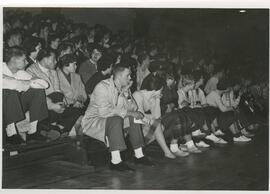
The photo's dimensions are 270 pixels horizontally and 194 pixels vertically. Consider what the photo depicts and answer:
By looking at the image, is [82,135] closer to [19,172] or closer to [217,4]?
[19,172]

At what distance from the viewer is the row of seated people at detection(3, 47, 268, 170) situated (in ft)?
16.3

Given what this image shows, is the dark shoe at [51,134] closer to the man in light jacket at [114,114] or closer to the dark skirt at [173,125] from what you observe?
the man in light jacket at [114,114]

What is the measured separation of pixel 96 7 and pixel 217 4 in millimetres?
1133

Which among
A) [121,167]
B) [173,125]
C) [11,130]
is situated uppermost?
[11,130]

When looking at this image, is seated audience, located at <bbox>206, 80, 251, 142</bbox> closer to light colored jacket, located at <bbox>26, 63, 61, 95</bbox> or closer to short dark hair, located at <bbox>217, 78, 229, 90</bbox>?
short dark hair, located at <bbox>217, 78, 229, 90</bbox>

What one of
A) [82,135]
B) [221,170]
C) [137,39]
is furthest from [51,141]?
[221,170]

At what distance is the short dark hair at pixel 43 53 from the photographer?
497 centimetres

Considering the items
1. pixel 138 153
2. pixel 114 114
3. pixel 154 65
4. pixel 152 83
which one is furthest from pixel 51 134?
pixel 154 65

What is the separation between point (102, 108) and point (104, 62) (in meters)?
0.43

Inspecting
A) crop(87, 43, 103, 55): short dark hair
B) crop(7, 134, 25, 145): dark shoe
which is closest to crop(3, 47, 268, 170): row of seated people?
crop(7, 134, 25, 145): dark shoe

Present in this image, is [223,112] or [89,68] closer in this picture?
[89,68]

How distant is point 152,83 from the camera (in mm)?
5047

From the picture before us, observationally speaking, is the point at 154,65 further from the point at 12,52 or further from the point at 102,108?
the point at 12,52

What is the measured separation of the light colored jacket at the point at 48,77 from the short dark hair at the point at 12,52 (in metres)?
0.16
